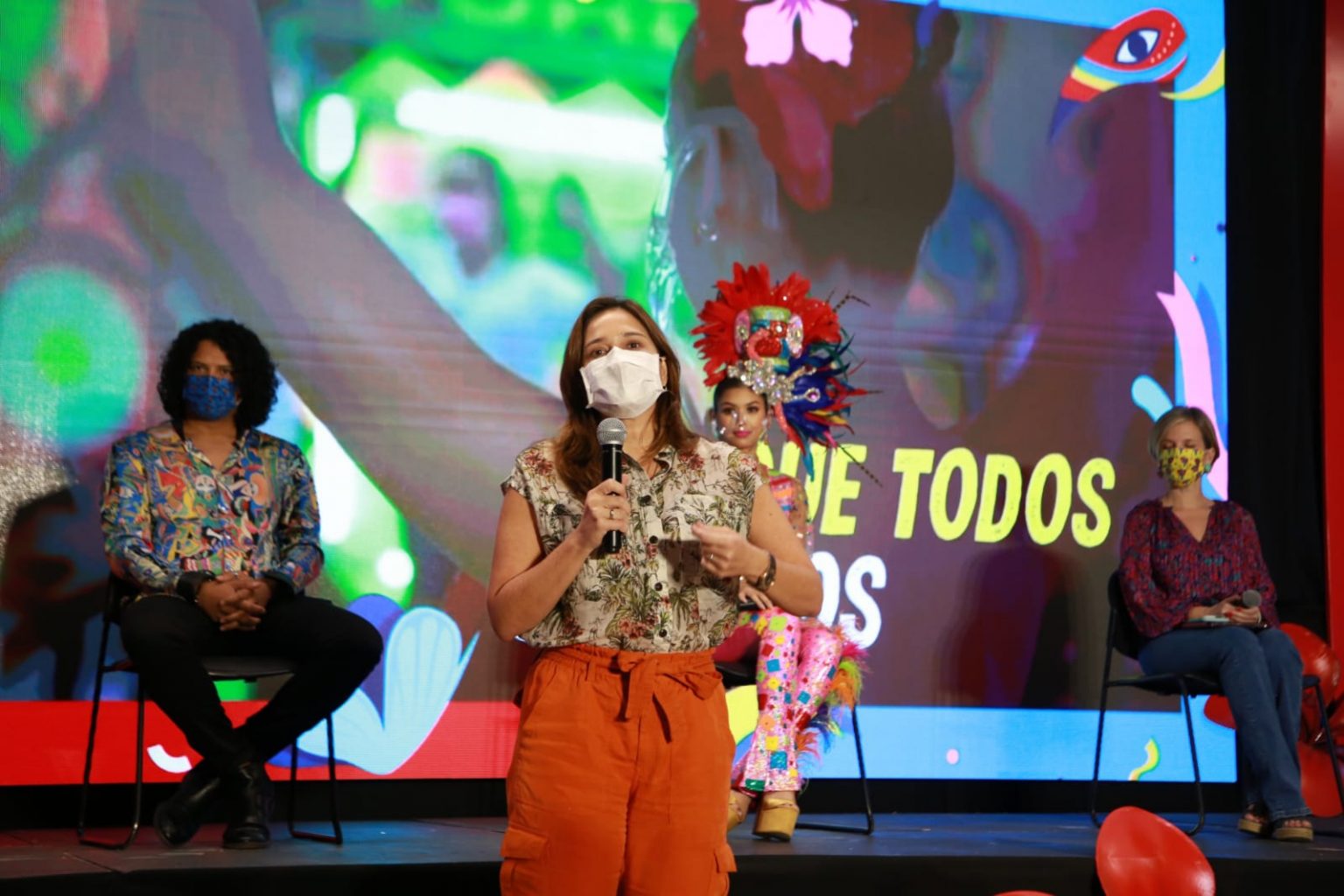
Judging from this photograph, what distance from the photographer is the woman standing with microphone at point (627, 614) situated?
6.52ft

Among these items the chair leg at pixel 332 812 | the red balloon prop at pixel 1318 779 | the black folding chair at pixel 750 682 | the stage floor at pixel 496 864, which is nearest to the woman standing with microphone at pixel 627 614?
the stage floor at pixel 496 864

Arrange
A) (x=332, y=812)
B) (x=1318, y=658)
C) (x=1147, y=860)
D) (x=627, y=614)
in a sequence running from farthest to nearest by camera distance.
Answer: (x=1318, y=658)
(x=332, y=812)
(x=1147, y=860)
(x=627, y=614)

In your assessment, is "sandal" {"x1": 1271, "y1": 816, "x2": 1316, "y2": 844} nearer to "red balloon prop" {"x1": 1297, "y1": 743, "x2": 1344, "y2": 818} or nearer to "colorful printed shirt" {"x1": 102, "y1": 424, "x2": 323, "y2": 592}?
"red balloon prop" {"x1": 1297, "y1": 743, "x2": 1344, "y2": 818}

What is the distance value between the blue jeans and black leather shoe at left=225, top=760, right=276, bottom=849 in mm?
2434

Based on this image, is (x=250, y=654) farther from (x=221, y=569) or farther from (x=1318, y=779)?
(x=1318, y=779)

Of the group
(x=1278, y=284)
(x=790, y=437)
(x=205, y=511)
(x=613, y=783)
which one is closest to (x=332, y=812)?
(x=205, y=511)

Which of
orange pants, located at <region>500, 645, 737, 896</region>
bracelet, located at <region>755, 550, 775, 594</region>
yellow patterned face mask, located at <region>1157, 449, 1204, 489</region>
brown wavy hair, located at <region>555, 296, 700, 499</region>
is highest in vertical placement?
yellow patterned face mask, located at <region>1157, 449, 1204, 489</region>

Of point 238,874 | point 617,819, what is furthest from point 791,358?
point 617,819

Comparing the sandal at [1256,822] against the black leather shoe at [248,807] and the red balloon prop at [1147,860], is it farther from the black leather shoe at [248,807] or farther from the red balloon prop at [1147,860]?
the black leather shoe at [248,807]

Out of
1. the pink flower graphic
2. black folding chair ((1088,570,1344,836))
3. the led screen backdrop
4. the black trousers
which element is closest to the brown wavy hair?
the black trousers

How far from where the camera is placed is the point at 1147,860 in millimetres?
3256

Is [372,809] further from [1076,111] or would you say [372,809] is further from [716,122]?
[1076,111]

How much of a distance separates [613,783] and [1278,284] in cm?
423

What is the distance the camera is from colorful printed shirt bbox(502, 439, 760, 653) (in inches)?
81.0
